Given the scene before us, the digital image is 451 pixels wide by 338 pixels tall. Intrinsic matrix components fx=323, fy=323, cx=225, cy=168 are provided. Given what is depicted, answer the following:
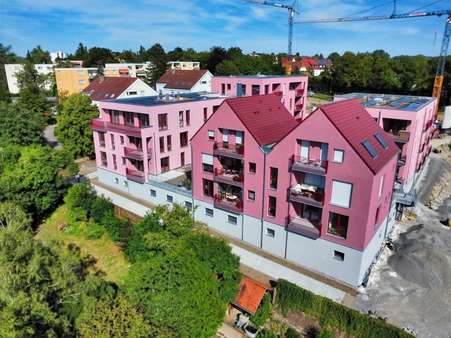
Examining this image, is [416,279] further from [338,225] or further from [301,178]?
[301,178]

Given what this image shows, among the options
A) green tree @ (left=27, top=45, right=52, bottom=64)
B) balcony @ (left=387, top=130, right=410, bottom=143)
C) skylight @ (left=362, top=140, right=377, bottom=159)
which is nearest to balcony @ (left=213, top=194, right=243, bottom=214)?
skylight @ (left=362, top=140, right=377, bottom=159)

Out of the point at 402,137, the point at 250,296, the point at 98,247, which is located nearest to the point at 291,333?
the point at 250,296

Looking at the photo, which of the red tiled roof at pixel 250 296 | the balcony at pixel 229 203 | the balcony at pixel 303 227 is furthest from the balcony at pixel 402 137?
the red tiled roof at pixel 250 296

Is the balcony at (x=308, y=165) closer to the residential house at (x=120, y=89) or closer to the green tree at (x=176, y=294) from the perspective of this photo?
the green tree at (x=176, y=294)

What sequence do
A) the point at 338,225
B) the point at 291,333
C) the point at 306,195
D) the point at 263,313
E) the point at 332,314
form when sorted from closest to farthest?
the point at 291,333
the point at 332,314
the point at 263,313
the point at 338,225
the point at 306,195

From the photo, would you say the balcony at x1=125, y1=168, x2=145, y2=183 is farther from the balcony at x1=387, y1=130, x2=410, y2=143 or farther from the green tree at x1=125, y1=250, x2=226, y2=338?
the balcony at x1=387, y1=130, x2=410, y2=143

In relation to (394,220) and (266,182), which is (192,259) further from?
(394,220)
